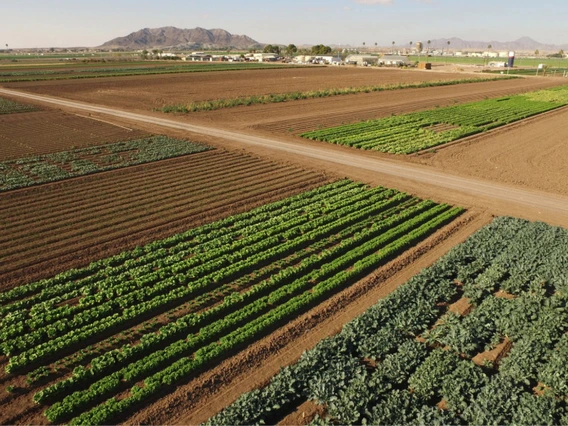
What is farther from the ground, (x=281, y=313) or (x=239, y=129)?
(x=239, y=129)

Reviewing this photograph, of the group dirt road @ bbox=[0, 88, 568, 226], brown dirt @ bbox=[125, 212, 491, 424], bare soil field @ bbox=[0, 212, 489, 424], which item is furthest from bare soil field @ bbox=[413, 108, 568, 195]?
bare soil field @ bbox=[0, 212, 489, 424]

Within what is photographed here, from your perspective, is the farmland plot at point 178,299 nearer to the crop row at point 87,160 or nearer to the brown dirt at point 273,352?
the brown dirt at point 273,352

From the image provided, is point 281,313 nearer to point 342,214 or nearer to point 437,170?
point 342,214

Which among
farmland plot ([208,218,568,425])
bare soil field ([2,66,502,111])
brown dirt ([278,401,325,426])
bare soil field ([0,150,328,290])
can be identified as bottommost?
brown dirt ([278,401,325,426])

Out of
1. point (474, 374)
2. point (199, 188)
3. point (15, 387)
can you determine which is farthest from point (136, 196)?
point (474, 374)

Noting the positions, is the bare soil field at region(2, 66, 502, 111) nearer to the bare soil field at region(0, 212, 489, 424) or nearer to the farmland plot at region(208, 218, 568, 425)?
the bare soil field at region(0, 212, 489, 424)

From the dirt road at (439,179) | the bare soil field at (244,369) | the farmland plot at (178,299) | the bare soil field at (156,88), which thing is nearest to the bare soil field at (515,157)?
the dirt road at (439,179)

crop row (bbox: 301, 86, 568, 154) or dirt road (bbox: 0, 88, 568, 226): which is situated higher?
crop row (bbox: 301, 86, 568, 154)
